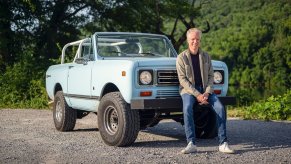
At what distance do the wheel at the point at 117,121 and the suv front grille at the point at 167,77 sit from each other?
60cm

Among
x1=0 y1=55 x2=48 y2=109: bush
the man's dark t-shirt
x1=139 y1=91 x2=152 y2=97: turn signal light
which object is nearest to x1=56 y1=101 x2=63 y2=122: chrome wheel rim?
x1=139 y1=91 x2=152 y2=97: turn signal light

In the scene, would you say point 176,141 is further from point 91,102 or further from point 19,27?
point 19,27

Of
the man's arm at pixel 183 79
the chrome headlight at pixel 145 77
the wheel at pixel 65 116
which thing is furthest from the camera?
the wheel at pixel 65 116

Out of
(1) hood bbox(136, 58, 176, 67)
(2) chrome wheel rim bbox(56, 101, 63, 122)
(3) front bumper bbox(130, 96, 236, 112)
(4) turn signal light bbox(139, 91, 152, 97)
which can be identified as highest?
(1) hood bbox(136, 58, 176, 67)

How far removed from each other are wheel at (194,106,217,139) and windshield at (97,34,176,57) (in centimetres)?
140

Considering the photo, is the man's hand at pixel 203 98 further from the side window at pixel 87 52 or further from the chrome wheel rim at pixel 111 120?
the side window at pixel 87 52

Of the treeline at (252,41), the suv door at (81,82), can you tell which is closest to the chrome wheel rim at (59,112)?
the suv door at (81,82)

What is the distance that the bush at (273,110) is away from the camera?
36.8 feet

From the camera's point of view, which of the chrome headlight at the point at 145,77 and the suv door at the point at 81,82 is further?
the suv door at the point at 81,82

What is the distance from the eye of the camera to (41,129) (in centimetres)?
939

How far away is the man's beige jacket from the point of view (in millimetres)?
6371

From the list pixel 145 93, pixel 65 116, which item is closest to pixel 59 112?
pixel 65 116

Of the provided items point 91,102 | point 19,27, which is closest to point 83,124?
point 91,102

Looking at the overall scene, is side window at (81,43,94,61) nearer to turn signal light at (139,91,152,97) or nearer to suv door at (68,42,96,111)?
suv door at (68,42,96,111)
